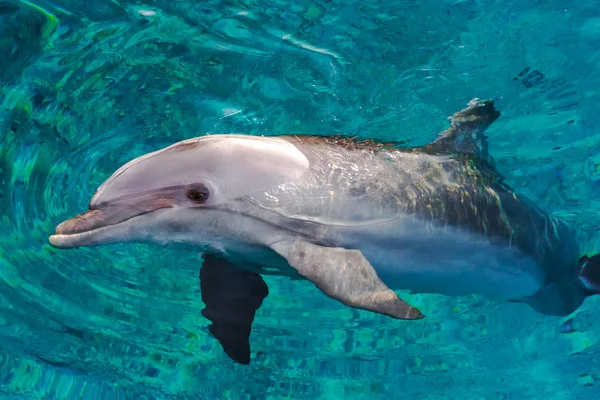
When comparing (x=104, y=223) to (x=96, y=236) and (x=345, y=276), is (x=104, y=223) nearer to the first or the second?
(x=96, y=236)

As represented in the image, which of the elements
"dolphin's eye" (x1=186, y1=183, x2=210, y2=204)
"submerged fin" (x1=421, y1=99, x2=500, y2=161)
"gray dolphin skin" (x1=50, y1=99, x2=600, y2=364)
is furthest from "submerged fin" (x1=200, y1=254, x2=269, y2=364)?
"submerged fin" (x1=421, y1=99, x2=500, y2=161)

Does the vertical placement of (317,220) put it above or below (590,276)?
below

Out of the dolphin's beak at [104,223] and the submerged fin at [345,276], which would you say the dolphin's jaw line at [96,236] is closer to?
the dolphin's beak at [104,223]

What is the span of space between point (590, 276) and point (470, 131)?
2832 millimetres

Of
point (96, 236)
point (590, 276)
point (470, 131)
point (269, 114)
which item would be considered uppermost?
point (269, 114)

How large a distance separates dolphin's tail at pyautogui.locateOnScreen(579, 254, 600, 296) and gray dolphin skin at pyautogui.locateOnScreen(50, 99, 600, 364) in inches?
69.0

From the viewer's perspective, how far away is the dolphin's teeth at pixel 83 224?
3.59 meters

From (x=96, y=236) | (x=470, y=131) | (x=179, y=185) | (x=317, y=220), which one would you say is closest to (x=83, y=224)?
(x=96, y=236)

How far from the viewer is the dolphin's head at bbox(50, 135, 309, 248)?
3.68 meters

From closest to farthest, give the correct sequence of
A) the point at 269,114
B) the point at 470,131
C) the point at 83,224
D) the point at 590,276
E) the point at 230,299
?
the point at 83,224 → the point at 230,299 → the point at 470,131 → the point at 269,114 → the point at 590,276

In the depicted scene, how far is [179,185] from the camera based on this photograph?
12.8 ft

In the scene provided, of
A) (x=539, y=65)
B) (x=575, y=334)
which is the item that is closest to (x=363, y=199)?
(x=539, y=65)

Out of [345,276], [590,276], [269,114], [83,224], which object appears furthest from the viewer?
[590,276]

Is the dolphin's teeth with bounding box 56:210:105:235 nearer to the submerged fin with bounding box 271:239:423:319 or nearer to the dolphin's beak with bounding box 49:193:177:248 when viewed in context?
the dolphin's beak with bounding box 49:193:177:248
